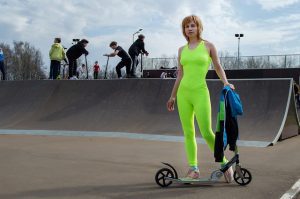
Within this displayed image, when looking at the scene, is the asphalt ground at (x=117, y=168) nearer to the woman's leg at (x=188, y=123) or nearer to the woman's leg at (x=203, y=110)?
the woman's leg at (x=188, y=123)

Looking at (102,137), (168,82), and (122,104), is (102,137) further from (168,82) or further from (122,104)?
(168,82)

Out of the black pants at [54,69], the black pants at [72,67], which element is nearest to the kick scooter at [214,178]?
the black pants at [72,67]

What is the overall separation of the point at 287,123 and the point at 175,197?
609 cm

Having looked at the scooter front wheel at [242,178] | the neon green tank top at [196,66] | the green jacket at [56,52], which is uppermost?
the green jacket at [56,52]

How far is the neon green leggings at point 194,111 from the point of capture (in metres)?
4.53

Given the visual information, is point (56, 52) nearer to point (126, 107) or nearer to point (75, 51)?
point (75, 51)

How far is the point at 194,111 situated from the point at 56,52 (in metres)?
11.7

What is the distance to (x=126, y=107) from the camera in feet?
37.2

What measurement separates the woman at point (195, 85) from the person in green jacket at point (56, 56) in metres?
11.4

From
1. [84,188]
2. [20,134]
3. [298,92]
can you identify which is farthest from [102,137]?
[298,92]

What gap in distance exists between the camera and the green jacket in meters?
15.4

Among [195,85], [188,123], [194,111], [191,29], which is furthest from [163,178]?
[191,29]

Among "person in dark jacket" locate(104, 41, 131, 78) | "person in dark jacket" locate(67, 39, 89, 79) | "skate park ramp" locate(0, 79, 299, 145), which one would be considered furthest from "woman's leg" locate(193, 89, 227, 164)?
"person in dark jacket" locate(67, 39, 89, 79)

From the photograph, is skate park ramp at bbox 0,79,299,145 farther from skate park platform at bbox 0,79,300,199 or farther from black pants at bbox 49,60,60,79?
black pants at bbox 49,60,60,79
